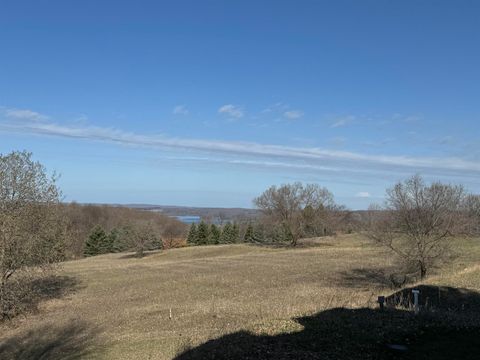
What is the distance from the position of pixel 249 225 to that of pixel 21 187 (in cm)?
7520

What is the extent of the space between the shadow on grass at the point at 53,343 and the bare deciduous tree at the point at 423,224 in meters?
18.9

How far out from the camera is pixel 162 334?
15.2 metres

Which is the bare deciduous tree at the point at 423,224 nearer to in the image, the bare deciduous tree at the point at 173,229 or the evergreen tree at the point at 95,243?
the evergreen tree at the point at 95,243

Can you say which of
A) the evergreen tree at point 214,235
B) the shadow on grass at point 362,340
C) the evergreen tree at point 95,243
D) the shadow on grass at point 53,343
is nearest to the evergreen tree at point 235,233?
the evergreen tree at point 214,235

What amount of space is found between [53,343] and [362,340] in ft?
38.9

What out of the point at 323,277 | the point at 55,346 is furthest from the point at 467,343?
the point at 323,277

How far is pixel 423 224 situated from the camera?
28.4 m

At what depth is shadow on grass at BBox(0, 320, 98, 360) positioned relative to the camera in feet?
49.7

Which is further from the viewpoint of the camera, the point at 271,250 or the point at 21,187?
the point at 271,250

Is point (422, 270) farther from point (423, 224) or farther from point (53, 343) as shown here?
point (53, 343)

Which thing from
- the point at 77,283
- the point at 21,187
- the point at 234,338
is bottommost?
the point at 77,283

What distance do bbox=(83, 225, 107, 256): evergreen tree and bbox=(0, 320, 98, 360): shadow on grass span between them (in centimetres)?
6951

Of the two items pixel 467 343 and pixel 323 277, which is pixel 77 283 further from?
pixel 467 343

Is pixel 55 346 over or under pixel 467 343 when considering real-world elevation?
under
